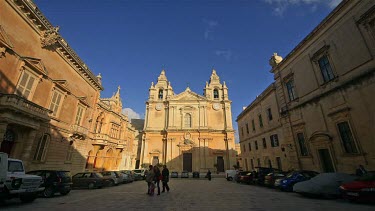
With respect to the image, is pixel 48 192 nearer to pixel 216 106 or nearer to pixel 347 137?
pixel 347 137

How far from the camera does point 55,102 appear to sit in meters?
14.9

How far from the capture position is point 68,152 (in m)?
16.5

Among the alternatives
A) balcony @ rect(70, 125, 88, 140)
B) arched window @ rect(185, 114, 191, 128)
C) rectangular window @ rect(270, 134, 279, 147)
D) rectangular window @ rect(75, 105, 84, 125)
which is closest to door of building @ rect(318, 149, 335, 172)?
rectangular window @ rect(270, 134, 279, 147)

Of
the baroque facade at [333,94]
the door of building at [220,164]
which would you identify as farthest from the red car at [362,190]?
the door of building at [220,164]

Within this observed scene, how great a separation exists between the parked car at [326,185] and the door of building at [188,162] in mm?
28524

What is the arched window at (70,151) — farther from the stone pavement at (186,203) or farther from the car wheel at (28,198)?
the car wheel at (28,198)

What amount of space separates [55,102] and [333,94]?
2096cm

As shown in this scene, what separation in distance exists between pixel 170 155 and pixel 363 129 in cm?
3062

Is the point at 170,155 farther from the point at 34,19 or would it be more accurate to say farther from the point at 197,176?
the point at 34,19

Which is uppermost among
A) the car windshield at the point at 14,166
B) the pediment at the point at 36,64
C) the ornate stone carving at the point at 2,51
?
the pediment at the point at 36,64

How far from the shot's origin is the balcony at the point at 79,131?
1662 cm

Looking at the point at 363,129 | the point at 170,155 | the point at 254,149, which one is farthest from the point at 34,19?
the point at 170,155

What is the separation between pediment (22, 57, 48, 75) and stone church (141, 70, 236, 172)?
26407 millimetres

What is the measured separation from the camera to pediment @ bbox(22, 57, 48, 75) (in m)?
11.9
